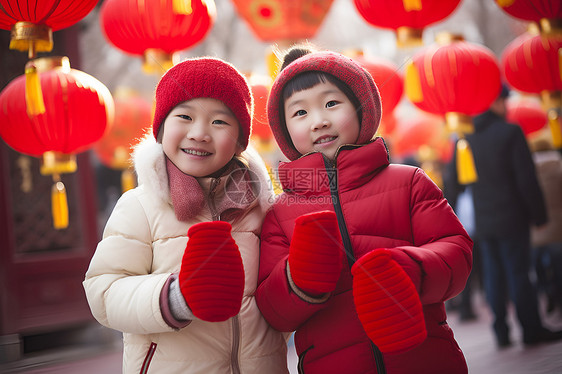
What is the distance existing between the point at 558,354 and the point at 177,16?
10.9 feet

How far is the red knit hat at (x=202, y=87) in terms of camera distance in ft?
5.47

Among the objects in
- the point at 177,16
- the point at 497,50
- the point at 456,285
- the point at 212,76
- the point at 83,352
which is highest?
the point at 497,50

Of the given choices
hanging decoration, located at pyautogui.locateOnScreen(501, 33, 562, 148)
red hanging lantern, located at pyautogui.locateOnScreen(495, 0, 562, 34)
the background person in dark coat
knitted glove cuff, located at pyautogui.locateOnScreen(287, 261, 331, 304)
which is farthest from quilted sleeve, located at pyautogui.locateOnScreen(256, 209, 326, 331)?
hanging decoration, located at pyautogui.locateOnScreen(501, 33, 562, 148)

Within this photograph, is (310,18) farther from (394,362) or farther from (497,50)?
(497,50)

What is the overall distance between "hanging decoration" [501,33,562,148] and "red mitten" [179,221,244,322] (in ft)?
11.8

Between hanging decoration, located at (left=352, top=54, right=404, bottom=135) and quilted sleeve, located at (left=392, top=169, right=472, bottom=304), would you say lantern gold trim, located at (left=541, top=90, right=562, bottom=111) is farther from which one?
quilted sleeve, located at (left=392, top=169, right=472, bottom=304)

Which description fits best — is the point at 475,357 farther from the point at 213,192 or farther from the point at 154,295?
the point at 154,295

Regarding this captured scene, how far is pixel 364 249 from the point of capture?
1.52 metres

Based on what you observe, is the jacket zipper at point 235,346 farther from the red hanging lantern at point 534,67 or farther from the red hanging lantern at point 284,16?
the red hanging lantern at point 534,67

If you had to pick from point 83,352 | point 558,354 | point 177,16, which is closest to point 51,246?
point 83,352

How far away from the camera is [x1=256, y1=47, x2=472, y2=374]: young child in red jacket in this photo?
4.14 feet

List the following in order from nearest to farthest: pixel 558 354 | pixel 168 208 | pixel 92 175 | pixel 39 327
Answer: pixel 168 208 → pixel 558 354 → pixel 39 327 → pixel 92 175

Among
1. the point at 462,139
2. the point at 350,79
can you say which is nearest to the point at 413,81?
the point at 462,139

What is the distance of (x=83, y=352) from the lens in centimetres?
540
